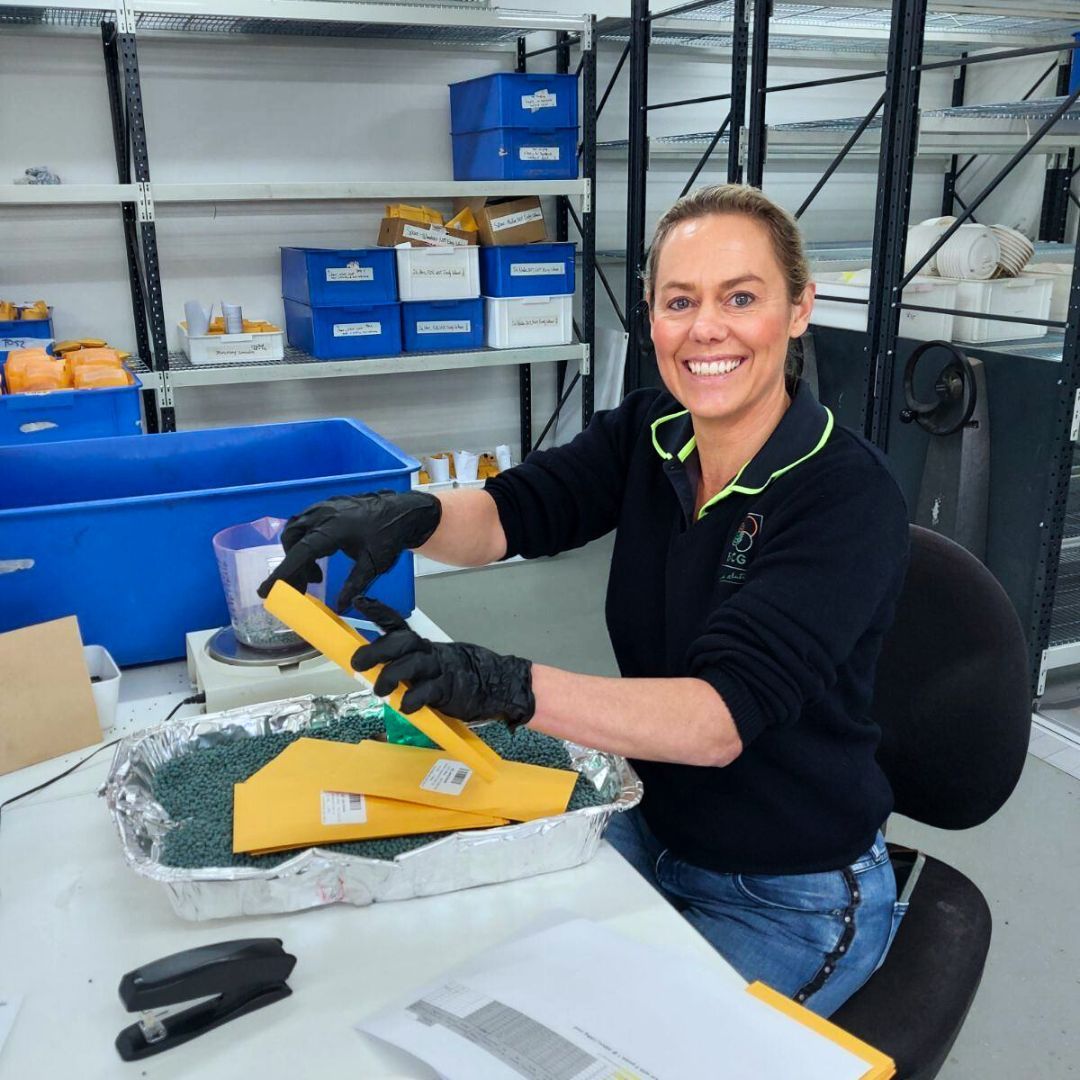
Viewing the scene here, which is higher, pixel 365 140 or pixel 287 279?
pixel 365 140

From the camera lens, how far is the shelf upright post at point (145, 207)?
2.79 m

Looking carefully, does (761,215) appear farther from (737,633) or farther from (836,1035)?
(836,1035)

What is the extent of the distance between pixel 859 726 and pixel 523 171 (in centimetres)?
263

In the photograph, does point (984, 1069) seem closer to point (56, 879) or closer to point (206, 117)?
point (56, 879)

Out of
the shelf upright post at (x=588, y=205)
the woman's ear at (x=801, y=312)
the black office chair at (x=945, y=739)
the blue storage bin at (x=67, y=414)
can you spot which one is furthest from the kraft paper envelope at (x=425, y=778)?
the shelf upright post at (x=588, y=205)

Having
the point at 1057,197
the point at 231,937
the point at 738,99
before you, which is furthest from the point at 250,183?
the point at 1057,197

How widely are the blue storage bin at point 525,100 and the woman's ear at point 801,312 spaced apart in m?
2.26

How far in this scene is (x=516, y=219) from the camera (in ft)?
11.0

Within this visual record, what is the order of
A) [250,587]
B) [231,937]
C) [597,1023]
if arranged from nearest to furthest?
[597,1023] < [231,937] < [250,587]

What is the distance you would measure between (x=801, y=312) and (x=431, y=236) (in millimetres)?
2274

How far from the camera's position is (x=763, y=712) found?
95 centimetres

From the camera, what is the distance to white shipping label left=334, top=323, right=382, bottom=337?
3.18 m

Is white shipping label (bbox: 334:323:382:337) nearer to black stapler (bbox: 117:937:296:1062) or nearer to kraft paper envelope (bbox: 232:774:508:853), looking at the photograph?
kraft paper envelope (bbox: 232:774:508:853)

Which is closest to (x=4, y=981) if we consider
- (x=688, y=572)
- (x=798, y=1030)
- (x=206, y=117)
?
(x=798, y=1030)
